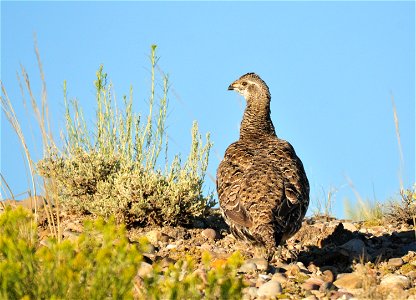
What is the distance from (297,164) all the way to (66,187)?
330 cm

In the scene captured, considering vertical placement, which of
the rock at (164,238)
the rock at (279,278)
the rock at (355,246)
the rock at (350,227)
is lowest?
the rock at (279,278)

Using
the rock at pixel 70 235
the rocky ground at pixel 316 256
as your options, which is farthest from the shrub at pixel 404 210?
the rock at pixel 70 235

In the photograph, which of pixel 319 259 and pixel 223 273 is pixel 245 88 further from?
pixel 223 273

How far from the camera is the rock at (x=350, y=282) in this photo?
6467 mm

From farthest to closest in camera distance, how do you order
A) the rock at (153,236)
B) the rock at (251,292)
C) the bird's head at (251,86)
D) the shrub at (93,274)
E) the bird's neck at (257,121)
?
the bird's head at (251,86) < the bird's neck at (257,121) < the rock at (153,236) < the rock at (251,292) < the shrub at (93,274)

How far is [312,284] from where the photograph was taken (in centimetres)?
636

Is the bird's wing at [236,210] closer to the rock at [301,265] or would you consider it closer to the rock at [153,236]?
the rock at [301,265]

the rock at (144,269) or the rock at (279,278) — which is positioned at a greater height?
the rock at (144,269)

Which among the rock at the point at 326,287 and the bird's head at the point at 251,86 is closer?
the rock at the point at 326,287

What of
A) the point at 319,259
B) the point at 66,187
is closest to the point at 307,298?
the point at 319,259

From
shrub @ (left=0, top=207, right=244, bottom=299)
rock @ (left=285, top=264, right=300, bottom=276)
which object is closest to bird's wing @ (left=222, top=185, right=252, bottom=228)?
rock @ (left=285, top=264, right=300, bottom=276)

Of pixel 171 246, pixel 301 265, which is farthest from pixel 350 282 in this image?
pixel 171 246

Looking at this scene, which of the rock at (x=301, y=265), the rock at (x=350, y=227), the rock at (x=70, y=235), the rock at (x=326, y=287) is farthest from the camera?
the rock at (x=350, y=227)

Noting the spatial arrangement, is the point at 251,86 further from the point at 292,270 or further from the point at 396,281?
the point at 396,281
